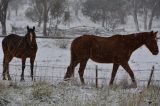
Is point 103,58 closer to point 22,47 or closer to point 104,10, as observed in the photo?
point 22,47

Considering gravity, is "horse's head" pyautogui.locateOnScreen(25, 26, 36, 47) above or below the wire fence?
above

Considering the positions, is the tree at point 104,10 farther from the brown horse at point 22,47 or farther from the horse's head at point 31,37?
the horse's head at point 31,37

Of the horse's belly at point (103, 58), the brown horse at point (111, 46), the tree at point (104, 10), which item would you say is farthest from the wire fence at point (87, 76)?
the tree at point (104, 10)

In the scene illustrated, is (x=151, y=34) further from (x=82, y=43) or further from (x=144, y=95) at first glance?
(x=144, y=95)

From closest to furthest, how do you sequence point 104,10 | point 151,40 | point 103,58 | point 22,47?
point 151,40 < point 103,58 < point 22,47 < point 104,10

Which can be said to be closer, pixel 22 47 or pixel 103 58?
pixel 103 58

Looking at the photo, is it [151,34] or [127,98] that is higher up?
[151,34]

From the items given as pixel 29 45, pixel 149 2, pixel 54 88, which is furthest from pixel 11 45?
pixel 149 2

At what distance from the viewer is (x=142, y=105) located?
7555 mm

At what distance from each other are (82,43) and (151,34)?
6.86 feet

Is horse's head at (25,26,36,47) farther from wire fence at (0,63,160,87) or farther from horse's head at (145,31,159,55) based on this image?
horse's head at (145,31,159,55)

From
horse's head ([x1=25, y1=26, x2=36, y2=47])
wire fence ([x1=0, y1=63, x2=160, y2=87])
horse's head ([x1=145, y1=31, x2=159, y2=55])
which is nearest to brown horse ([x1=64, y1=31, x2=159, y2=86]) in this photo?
horse's head ([x1=145, y1=31, x2=159, y2=55])

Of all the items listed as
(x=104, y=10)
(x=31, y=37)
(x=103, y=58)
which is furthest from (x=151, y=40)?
(x=104, y=10)

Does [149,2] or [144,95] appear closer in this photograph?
[144,95]
